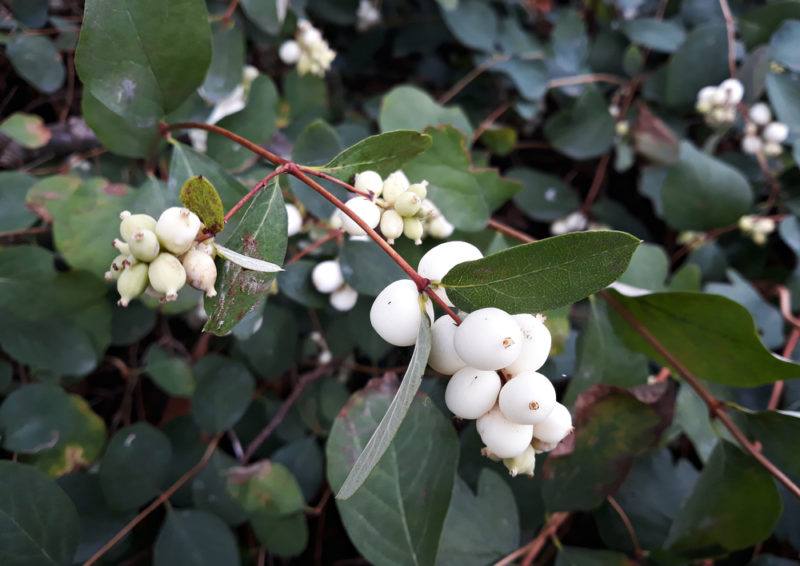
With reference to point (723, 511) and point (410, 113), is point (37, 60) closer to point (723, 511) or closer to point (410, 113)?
point (410, 113)

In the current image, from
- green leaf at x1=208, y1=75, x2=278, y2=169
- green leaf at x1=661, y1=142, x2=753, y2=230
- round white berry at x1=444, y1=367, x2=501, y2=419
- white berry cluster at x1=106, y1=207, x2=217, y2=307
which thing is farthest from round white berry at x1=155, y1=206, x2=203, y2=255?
green leaf at x1=661, y1=142, x2=753, y2=230

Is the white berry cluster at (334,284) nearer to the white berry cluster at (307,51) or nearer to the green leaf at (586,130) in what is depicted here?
the white berry cluster at (307,51)

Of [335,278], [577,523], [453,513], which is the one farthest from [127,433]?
[577,523]

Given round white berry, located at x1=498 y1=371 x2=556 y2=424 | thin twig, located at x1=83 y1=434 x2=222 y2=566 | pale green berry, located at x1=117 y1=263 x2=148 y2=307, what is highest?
pale green berry, located at x1=117 y1=263 x2=148 y2=307

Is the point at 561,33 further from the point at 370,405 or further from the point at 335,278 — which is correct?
the point at 370,405

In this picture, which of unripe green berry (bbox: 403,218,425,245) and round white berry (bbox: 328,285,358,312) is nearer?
unripe green berry (bbox: 403,218,425,245)

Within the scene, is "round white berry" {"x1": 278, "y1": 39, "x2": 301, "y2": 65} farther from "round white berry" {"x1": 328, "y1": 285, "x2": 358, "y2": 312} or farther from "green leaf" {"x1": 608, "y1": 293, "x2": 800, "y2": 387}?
"green leaf" {"x1": 608, "y1": 293, "x2": 800, "y2": 387}
